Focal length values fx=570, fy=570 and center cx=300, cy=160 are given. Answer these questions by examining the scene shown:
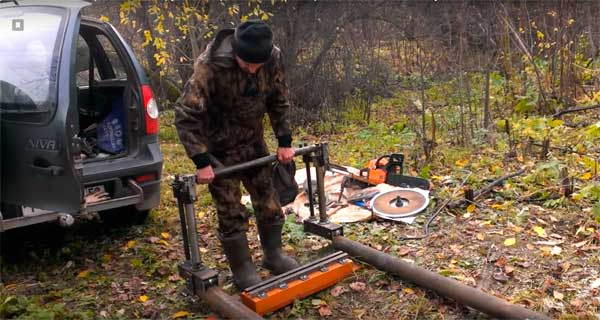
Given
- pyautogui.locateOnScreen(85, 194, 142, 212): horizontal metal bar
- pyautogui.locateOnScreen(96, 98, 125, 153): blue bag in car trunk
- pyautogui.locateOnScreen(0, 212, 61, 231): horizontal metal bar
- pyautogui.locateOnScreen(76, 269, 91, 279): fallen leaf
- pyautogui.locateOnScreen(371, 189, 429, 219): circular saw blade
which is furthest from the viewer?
pyautogui.locateOnScreen(371, 189, 429, 219): circular saw blade

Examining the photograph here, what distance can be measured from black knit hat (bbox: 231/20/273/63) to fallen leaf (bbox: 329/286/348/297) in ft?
5.34

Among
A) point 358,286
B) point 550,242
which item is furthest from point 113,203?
point 550,242

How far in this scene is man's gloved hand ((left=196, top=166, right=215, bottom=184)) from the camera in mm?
3523

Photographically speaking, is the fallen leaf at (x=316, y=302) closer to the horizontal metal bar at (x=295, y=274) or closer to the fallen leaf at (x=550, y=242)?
the horizontal metal bar at (x=295, y=274)

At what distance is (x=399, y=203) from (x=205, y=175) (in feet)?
7.76

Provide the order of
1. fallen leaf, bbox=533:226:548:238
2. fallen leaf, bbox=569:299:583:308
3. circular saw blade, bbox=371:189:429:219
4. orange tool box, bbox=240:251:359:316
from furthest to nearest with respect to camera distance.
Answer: circular saw blade, bbox=371:189:429:219 → fallen leaf, bbox=533:226:548:238 → orange tool box, bbox=240:251:359:316 → fallen leaf, bbox=569:299:583:308

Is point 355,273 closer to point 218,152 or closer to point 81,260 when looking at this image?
point 218,152

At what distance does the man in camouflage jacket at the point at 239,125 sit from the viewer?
3553 millimetres

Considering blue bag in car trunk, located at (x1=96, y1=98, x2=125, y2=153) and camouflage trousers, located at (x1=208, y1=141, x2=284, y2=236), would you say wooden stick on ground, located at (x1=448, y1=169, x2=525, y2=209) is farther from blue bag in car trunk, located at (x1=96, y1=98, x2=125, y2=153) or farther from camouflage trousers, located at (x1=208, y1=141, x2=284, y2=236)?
blue bag in car trunk, located at (x1=96, y1=98, x2=125, y2=153)

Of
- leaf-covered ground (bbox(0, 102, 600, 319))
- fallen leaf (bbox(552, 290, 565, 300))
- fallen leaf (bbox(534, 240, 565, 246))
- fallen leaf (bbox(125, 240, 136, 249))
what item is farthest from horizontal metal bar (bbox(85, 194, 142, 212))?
fallen leaf (bbox(534, 240, 565, 246))

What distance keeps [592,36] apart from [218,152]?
24.4 ft

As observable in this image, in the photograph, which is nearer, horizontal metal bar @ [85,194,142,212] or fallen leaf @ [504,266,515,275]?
fallen leaf @ [504,266,515,275]

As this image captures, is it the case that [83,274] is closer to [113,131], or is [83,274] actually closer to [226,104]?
[113,131]

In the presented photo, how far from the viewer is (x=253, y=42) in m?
3.48
